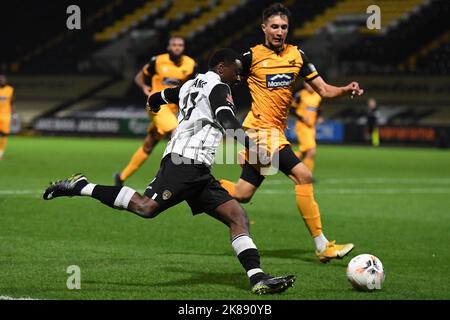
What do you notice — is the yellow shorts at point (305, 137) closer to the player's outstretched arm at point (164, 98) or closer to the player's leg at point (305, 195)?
the player's leg at point (305, 195)

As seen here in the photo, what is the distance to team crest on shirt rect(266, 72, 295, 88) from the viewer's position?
9805 millimetres

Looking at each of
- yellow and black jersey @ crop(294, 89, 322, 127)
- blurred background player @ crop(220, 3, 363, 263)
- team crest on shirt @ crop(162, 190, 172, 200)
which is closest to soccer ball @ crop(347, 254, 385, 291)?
blurred background player @ crop(220, 3, 363, 263)

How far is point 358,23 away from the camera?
42.7 meters

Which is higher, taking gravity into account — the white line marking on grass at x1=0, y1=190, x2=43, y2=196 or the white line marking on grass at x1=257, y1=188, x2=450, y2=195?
the white line marking on grass at x1=0, y1=190, x2=43, y2=196

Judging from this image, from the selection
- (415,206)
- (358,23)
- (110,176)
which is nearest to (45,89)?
(358,23)

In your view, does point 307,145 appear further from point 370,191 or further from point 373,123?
point 373,123

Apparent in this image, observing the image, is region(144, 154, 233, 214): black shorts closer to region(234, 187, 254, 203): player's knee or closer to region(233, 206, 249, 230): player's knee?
region(233, 206, 249, 230): player's knee

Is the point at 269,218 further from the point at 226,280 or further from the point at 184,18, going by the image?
Answer: the point at 184,18

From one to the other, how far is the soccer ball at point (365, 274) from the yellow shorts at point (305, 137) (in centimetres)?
1144

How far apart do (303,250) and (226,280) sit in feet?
7.52

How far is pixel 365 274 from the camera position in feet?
25.4

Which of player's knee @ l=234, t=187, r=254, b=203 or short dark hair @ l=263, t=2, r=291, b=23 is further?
player's knee @ l=234, t=187, r=254, b=203

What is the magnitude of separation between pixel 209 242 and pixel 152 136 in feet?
19.5

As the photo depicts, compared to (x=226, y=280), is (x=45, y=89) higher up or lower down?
higher up
